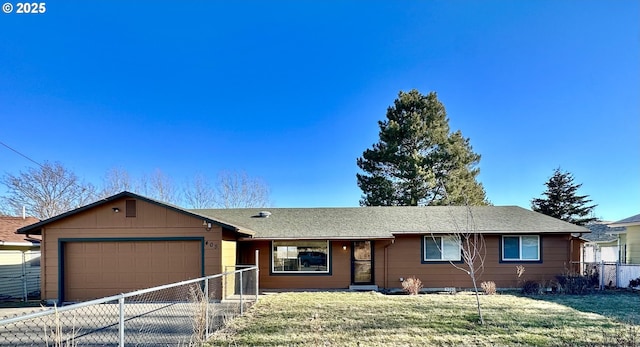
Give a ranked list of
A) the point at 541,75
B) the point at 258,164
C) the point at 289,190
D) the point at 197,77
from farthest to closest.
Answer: the point at 289,190 < the point at 258,164 < the point at 197,77 < the point at 541,75

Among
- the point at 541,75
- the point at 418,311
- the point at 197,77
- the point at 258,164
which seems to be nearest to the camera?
the point at 418,311

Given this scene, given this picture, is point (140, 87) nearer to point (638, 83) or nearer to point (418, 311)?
point (418, 311)

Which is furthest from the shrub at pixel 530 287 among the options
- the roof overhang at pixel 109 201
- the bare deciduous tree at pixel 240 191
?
the bare deciduous tree at pixel 240 191

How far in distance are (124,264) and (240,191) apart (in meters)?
19.6

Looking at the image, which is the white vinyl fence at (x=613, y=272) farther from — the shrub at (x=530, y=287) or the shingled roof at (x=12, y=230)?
the shingled roof at (x=12, y=230)

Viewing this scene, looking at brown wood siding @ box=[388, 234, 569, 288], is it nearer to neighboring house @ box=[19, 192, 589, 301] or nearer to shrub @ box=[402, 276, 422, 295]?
neighboring house @ box=[19, 192, 589, 301]

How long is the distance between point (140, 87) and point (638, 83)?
20.5m

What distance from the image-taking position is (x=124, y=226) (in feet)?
36.7

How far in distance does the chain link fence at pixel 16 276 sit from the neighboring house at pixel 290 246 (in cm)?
302

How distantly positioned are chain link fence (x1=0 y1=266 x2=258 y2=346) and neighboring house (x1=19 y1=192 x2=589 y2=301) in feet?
2.40

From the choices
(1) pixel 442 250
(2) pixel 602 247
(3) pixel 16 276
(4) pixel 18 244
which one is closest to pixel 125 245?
(4) pixel 18 244

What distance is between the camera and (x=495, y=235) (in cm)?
1344

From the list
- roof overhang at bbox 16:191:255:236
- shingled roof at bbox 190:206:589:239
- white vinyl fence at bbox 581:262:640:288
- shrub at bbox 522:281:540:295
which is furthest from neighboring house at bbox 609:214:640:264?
roof overhang at bbox 16:191:255:236

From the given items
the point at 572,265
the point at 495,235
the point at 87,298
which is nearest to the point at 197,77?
the point at 87,298
